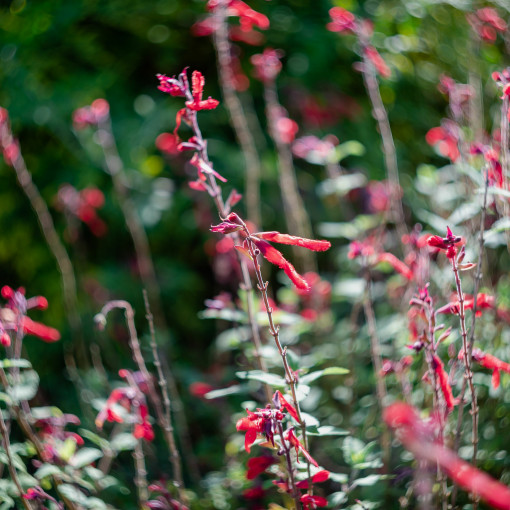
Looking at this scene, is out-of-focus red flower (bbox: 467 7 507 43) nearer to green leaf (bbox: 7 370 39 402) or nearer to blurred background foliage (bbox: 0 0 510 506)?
blurred background foliage (bbox: 0 0 510 506)

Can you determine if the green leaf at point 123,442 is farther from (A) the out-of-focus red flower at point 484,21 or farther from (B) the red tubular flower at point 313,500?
→ (A) the out-of-focus red flower at point 484,21

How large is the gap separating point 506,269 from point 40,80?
9.18 ft

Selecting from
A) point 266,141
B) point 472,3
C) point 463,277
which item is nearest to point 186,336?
point 266,141

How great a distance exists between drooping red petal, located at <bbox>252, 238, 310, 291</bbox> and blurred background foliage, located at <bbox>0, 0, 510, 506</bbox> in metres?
1.96

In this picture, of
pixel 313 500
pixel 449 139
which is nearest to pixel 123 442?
pixel 313 500

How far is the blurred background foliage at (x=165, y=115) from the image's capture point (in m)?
3.09

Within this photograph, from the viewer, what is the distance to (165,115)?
3178 mm

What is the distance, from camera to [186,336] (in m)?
3.39

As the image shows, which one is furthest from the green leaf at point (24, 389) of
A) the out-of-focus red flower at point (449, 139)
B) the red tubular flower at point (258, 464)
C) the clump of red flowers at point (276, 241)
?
the out-of-focus red flower at point (449, 139)

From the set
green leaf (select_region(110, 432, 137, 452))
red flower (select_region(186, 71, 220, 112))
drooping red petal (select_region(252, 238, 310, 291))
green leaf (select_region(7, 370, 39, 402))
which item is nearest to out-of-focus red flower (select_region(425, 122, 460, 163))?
red flower (select_region(186, 71, 220, 112))

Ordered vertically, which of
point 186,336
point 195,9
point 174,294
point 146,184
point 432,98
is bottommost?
point 186,336

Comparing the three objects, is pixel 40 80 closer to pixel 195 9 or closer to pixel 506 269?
pixel 195 9

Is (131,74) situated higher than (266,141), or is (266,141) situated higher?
(131,74)

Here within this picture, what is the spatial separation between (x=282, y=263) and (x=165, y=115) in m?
2.44
